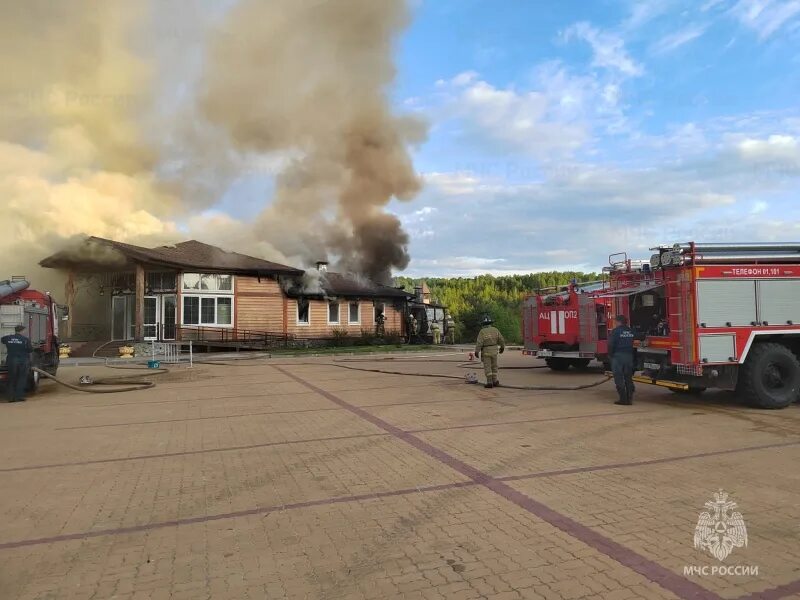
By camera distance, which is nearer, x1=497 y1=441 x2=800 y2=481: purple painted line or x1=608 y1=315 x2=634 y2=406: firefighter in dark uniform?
x1=497 y1=441 x2=800 y2=481: purple painted line

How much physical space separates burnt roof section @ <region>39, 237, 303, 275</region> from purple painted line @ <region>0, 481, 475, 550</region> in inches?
703

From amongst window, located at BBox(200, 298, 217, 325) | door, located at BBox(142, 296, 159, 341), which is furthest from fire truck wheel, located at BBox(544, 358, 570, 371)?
door, located at BBox(142, 296, 159, 341)

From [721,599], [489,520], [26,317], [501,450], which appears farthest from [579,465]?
[26,317]

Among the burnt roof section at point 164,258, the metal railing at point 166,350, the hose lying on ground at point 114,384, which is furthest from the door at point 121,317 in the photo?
the hose lying on ground at point 114,384

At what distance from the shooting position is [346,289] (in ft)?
90.2

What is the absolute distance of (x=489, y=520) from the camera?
3994 mm

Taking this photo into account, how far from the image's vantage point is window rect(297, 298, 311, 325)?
26147 mm

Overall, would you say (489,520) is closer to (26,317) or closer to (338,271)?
(26,317)

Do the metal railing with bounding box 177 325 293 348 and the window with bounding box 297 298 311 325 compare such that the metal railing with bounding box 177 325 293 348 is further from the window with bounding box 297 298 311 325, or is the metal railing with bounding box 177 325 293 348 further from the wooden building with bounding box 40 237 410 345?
the window with bounding box 297 298 311 325

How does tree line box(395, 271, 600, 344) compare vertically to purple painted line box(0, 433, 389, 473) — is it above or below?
above

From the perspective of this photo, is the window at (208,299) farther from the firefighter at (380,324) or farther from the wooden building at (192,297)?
the firefighter at (380,324)

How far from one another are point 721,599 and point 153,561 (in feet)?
10.5

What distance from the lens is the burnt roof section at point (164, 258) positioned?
19.7 m

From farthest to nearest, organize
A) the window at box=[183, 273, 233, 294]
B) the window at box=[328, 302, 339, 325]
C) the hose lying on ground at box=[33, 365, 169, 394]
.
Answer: the window at box=[328, 302, 339, 325] → the window at box=[183, 273, 233, 294] → the hose lying on ground at box=[33, 365, 169, 394]
